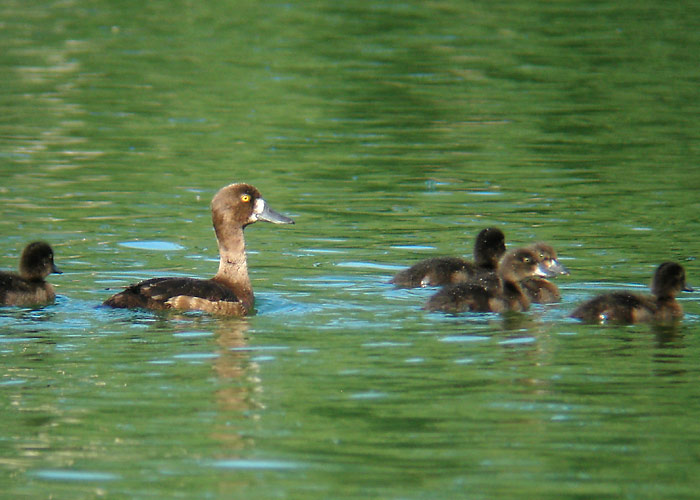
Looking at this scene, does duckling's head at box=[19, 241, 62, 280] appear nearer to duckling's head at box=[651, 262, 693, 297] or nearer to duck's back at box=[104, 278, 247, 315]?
duck's back at box=[104, 278, 247, 315]

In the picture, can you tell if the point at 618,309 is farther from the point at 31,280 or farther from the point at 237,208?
the point at 31,280

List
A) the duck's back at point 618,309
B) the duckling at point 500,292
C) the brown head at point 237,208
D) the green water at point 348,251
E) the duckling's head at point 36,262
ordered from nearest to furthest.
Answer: the green water at point 348,251, the duck's back at point 618,309, the duckling at point 500,292, the duckling's head at point 36,262, the brown head at point 237,208

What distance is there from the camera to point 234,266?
506 inches

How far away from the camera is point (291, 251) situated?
15.2 metres

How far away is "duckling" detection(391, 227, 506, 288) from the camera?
1310cm

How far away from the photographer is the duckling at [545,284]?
1293cm

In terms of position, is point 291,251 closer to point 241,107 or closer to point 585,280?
point 585,280

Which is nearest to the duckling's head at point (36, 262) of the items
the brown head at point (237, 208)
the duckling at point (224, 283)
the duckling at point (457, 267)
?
the duckling at point (224, 283)

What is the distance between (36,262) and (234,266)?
1.79 meters

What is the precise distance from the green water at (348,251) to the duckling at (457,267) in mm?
378

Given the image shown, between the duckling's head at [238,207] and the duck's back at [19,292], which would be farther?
the duckling's head at [238,207]

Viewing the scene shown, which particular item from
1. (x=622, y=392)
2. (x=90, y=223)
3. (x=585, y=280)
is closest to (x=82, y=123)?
(x=90, y=223)

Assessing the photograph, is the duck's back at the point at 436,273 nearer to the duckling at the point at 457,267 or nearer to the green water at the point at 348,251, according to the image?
the duckling at the point at 457,267

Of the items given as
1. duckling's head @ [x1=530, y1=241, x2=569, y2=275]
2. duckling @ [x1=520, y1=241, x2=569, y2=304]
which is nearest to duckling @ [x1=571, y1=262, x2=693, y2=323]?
duckling @ [x1=520, y1=241, x2=569, y2=304]
